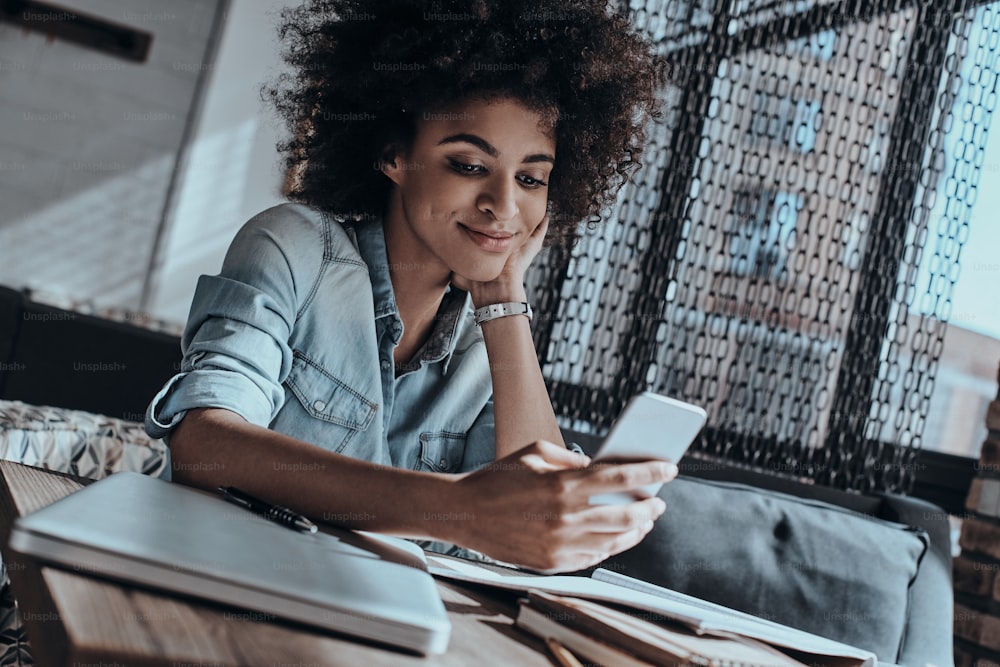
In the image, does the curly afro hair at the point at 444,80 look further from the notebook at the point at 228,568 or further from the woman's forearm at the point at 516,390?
the notebook at the point at 228,568

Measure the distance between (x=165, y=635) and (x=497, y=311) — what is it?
0.93 meters

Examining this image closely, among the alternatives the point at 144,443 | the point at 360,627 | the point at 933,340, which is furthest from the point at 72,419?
the point at 933,340

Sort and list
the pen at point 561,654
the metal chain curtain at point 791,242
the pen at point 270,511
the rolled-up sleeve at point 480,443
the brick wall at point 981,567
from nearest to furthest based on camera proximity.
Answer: the pen at point 561,654 → the pen at point 270,511 → the rolled-up sleeve at point 480,443 → the brick wall at point 981,567 → the metal chain curtain at point 791,242

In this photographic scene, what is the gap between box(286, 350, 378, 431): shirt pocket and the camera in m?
1.10

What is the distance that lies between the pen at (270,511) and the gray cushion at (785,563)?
0.91m

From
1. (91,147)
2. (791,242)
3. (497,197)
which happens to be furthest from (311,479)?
(91,147)

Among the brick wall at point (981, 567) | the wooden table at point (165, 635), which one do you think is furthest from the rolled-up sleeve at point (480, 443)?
the brick wall at point (981, 567)

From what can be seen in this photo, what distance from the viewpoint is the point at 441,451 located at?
Answer: 1279 millimetres

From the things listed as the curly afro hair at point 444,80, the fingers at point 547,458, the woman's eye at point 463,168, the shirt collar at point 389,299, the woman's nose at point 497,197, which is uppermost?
the curly afro hair at point 444,80

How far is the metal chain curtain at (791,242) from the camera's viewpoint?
6.50 feet

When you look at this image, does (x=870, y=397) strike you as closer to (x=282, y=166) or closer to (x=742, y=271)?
(x=742, y=271)

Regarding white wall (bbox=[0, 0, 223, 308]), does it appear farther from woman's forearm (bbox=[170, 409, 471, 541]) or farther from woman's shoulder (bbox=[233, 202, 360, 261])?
woman's forearm (bbox=[170, 409, 471, 541])

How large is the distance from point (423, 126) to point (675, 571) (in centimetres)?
83

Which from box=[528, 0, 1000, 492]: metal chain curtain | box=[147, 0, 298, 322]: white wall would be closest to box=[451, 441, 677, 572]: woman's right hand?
box=[528, 0, 1000, 492]: metal chain curtain
